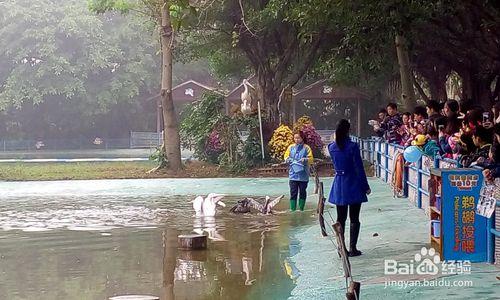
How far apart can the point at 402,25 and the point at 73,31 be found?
3175cm

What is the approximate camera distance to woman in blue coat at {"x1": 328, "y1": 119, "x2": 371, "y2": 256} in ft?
29.0

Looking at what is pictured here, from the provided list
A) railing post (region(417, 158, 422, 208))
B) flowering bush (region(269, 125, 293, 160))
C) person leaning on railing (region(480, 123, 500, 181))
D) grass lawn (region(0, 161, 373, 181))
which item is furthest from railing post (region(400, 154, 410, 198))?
flowering bush (region(269, 125, 293, 160))

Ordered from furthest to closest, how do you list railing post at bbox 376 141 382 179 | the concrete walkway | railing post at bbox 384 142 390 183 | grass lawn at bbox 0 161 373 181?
grass lawn at bbox 0 161 373 181, railing post at bbox 376 141 382 179, railing post at bbox 384 142 390 183, the concrete walkway

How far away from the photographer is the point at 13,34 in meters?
41.8

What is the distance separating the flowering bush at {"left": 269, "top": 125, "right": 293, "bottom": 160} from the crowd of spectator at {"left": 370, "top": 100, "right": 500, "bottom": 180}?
783 cm

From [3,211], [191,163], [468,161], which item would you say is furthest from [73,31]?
[468,161]

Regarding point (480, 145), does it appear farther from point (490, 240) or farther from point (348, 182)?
point (348, 182)

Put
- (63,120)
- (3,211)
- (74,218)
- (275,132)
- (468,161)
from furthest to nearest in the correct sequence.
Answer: (63,120) < (275,132) < (3,211) < (74,218) < (468,161)

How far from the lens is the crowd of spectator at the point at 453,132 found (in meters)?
7.87

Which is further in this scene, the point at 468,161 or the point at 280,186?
the point at 280,186

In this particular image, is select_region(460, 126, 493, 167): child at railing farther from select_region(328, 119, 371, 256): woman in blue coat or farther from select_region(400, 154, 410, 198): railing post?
select_region(400, 154, 410, 198): railing post

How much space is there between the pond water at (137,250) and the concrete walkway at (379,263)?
221 millimetres

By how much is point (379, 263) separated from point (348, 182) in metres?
0.97

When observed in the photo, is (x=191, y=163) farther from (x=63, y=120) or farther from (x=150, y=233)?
(x=63, y=120)
